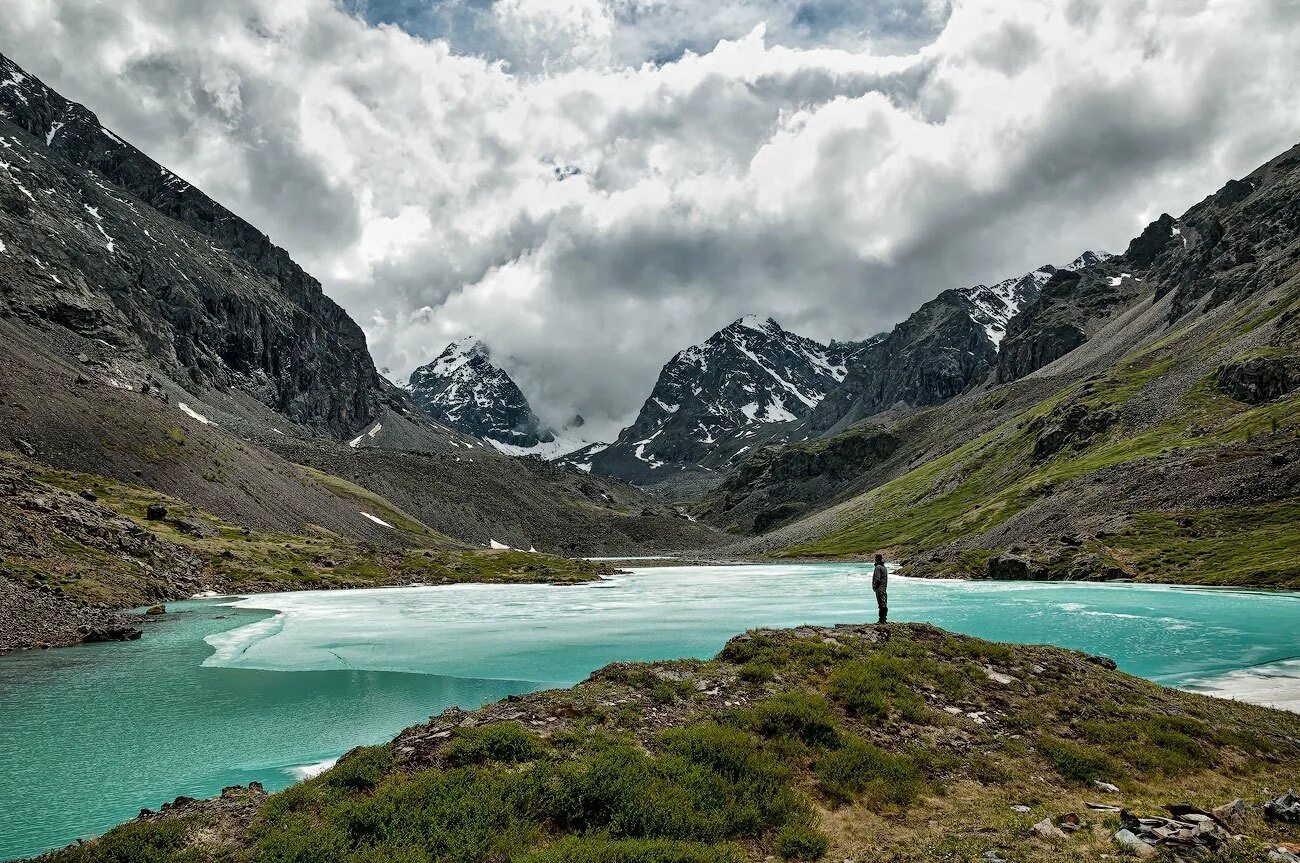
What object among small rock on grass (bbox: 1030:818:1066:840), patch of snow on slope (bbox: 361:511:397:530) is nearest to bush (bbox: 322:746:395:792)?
small rock on grass (bbox: 1030:818:1066:840)

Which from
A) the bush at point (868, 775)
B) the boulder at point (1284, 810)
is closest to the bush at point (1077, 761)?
the boulder at point (1284, 810)

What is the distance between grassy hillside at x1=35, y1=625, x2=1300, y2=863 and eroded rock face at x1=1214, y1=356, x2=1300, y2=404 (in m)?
142

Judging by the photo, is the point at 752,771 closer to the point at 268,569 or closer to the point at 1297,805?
the point at 1297,805

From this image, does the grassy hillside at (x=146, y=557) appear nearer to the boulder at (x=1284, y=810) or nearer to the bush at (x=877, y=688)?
the bush at (x=877, y=688)

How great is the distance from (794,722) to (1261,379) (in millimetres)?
162221

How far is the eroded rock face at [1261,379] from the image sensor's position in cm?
12294

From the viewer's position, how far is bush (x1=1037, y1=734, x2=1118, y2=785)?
16016 millimetres

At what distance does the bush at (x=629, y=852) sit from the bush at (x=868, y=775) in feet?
14.3

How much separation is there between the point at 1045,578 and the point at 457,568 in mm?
107988

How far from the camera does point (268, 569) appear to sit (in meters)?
98.3

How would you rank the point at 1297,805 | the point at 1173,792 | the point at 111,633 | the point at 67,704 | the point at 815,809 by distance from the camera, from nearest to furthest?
the point at 1297,805, the point at 815,809, the point at 1173,792, the point at 67,704, the point at 111,633

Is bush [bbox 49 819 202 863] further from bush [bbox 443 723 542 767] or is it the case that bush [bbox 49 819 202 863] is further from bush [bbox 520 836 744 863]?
bush [bbox 520 836 744 863]

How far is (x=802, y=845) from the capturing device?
12414 millimetres

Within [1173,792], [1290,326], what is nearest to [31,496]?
[1173,792]
